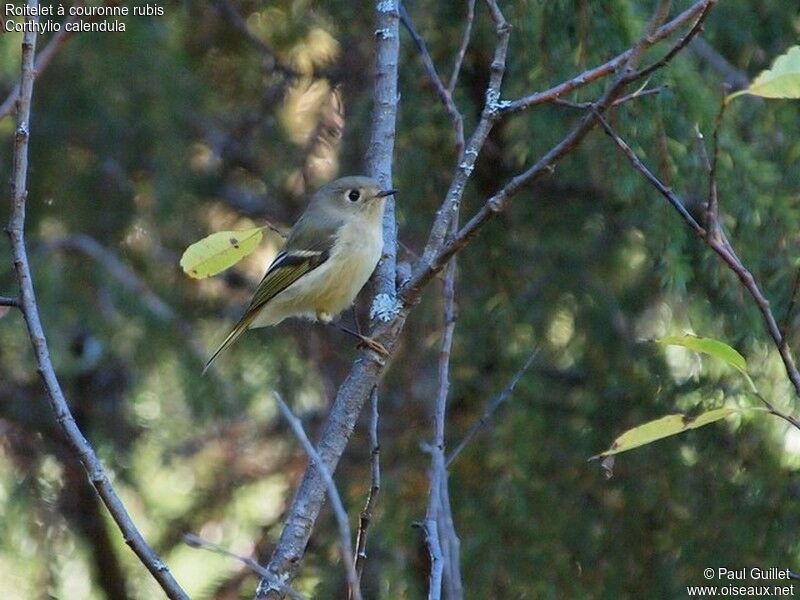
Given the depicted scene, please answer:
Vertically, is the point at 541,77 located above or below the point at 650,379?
above

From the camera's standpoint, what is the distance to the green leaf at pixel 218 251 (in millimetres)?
1878

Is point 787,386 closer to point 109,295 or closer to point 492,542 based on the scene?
point 492,542

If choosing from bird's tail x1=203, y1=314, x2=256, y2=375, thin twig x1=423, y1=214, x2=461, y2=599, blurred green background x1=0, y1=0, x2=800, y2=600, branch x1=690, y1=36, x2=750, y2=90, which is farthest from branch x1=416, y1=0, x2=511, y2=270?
bird's tail x1=203, y1=314, x2=256, y2=375

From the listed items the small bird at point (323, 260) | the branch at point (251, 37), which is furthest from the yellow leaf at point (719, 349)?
the branch at point (251, 37)

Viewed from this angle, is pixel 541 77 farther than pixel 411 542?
No

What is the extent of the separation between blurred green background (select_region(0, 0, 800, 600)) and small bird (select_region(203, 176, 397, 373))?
0.17 meters

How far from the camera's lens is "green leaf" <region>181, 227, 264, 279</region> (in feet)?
6.16

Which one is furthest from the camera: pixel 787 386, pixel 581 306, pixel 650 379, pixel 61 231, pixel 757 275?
pixel 61 231

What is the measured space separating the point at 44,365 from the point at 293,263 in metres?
1.66

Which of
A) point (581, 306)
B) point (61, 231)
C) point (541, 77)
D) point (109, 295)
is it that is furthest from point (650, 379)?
point (61, 231)

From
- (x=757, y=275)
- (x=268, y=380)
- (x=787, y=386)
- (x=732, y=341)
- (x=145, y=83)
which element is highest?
(x=145, y=83)

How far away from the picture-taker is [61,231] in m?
3.61

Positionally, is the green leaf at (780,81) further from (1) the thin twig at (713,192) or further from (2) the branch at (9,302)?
(2) the branch at (9,302)

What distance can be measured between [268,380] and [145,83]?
3.20 ft
